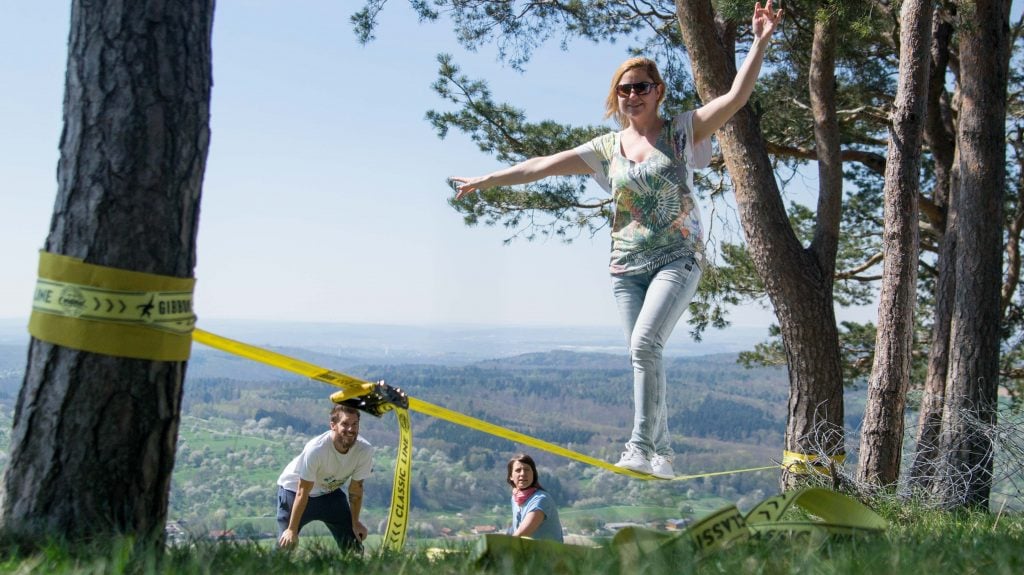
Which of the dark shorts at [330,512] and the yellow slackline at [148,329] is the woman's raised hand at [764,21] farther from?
the dark shorts at [330,512]

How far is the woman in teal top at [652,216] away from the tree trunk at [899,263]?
2038 millimetres

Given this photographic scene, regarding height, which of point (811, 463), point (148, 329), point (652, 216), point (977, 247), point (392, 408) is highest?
point (977, 247)

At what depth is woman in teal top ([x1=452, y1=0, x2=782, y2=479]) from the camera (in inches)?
145

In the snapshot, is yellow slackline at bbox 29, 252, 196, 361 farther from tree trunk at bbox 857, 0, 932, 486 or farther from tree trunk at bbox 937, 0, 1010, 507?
tree trunk at bbox 937, 0, 1010, 507

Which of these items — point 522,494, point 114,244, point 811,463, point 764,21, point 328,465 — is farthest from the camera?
point 522,494

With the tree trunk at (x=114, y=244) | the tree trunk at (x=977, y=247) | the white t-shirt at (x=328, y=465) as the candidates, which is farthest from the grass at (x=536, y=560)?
the tree trunk at (x=977, y=247)

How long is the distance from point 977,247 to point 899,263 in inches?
33.4

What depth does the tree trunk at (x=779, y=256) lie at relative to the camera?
18.1ft

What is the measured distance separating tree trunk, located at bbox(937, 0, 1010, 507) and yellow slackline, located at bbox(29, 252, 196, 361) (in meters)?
4.59

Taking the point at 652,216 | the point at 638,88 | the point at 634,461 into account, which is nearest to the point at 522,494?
the point at 634,461

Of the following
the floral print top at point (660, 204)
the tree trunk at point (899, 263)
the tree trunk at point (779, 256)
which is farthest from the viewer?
the tree trunk at point (779, 256)

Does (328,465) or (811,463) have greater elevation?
(811,463)

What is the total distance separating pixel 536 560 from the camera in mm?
2008

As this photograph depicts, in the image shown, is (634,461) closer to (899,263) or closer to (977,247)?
(899,263)
